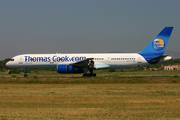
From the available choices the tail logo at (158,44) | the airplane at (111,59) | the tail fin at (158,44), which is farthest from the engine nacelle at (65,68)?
the tail logo at (158,44)

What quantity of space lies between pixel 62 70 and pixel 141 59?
9706mm

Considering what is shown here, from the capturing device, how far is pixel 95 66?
2877 cm

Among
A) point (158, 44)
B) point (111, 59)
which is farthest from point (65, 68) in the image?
point (158, 44)

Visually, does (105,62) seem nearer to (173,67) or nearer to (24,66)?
(24,66)

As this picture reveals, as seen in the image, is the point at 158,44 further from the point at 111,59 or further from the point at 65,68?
the point at 65,68

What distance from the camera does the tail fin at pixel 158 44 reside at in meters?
29.1

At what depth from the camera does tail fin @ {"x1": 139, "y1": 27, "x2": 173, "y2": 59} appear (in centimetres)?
2911

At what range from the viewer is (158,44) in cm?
2931

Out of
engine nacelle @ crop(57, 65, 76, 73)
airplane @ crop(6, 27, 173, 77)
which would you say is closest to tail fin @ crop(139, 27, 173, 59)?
airplane @ crop(6, 27, 173, 77)

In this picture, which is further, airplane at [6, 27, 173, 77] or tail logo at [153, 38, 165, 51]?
tail logo at [153, 38, 165, 51]

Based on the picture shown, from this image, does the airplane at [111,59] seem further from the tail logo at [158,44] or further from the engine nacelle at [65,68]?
the engine nacelle at [65,68]

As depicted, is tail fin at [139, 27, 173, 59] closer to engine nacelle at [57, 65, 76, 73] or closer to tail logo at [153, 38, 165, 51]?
tail logo at [153, 38, 165, 51]

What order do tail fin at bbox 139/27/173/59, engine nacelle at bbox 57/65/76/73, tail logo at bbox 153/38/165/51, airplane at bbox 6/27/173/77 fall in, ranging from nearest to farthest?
1. engine nacelle at bbox 57/65/76/73
2. airplane at bbox 6/27/173/77
3. tail fin at bbox 139/27/173/59
4. tail logo at bbox 153/38/165/51

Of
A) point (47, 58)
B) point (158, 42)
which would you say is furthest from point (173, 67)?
point (47, 58)
